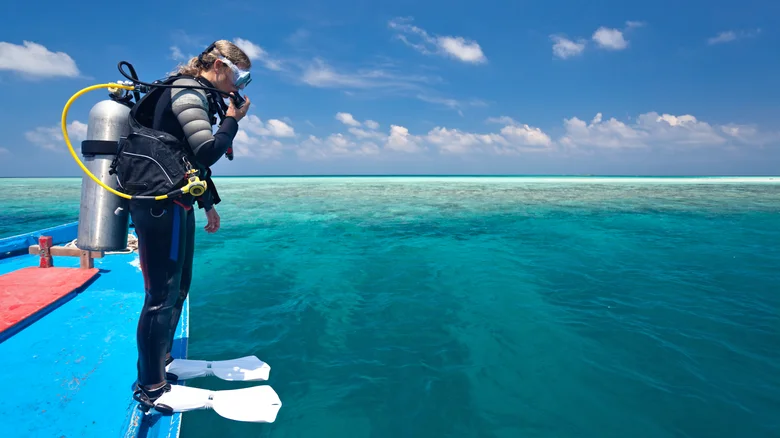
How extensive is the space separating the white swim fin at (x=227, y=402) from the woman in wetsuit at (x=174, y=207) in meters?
0.12

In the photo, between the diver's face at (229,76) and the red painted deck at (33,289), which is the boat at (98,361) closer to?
the red painted deck at (33,289)

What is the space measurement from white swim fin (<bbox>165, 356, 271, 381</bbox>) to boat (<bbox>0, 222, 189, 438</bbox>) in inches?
11.8

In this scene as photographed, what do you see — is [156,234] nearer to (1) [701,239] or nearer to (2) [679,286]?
(2) [679,286]

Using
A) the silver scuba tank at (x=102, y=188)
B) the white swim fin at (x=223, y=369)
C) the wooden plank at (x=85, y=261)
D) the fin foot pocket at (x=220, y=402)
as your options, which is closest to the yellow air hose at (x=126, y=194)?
the silver scuba tank at (x=102, y=188)

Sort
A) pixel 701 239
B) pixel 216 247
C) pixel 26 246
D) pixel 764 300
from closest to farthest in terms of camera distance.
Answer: pixel 764 300 < pixel 26 246 < pixel 216 247 < pixel 701 239

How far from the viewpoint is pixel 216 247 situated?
12406 millimetres

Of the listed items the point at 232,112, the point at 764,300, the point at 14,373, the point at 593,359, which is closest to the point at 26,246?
the point at 14,373

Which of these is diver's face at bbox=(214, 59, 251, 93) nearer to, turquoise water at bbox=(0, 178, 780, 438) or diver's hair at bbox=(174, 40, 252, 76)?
diver's hair at bbox=(174, 40, 252, 76)

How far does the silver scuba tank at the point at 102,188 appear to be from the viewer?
318 centimetres

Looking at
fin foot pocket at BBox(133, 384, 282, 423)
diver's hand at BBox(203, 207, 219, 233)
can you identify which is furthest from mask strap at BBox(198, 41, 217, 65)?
fin foot pocket at BBox(133, 384, 282, 423)


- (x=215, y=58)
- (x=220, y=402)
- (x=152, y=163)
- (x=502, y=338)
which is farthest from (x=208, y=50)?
(x=502, y=338)

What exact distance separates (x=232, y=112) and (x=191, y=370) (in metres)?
2.68

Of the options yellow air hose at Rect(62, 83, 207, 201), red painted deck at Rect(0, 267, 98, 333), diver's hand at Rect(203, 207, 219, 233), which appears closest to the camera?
yellow air hose at Rect(62, 83, 207, 201)

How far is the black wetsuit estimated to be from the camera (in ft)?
9.11
